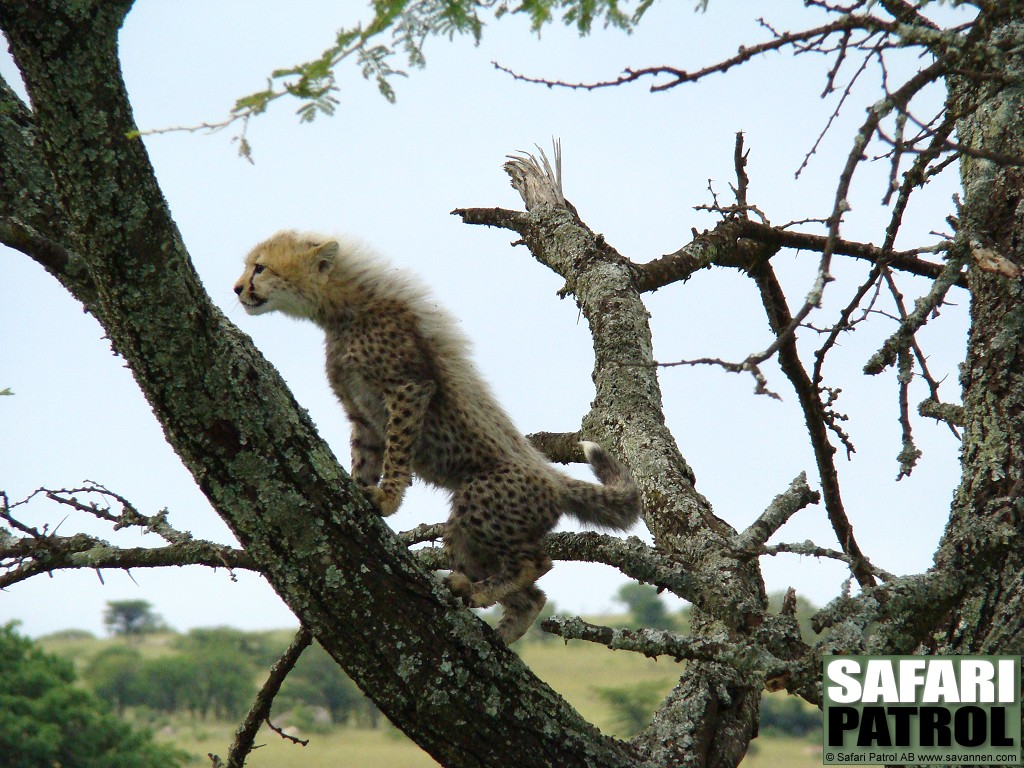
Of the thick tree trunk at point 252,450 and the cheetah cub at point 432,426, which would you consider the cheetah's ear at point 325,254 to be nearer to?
the cheetah cub at point 432,426

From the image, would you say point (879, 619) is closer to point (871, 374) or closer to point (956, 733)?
point (956, 733)

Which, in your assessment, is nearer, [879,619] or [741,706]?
[879,619]

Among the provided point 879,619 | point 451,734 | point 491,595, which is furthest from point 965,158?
point 451,734

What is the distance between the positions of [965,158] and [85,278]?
9.43 ft

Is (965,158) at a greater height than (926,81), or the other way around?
(965,158)

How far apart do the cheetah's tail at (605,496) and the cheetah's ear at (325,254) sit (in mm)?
1468

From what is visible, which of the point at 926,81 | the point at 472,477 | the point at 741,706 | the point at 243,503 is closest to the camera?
the point at 926,81

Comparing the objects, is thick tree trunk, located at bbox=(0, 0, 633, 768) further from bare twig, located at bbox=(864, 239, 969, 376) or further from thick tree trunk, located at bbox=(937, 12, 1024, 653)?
bare twig, located at bbox=(864, 239, 969, 376)

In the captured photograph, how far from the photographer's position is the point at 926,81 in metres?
2.18

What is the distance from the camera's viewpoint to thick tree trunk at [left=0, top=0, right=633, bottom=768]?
2078 millimetres

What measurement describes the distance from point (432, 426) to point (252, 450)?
1.78 metres

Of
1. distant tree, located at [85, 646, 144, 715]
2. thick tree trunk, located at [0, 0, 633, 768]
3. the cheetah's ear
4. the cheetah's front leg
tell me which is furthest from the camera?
distant tree, located at [85, 646, 144, 715]

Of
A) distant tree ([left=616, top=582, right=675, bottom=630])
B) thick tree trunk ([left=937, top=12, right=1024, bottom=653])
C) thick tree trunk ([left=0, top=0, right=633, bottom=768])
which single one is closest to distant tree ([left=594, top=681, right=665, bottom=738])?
distant tree ([left=616, top=582, right=675, bottom=630])

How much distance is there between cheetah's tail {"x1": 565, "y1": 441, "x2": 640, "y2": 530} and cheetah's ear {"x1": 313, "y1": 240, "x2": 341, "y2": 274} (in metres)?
1.47
